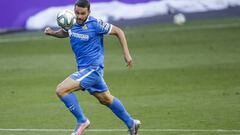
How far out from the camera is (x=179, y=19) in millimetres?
31516

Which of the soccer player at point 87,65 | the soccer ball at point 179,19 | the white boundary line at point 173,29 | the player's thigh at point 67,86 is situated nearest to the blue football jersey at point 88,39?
the soccer player at point 87,65

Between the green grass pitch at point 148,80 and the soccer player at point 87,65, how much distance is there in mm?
638

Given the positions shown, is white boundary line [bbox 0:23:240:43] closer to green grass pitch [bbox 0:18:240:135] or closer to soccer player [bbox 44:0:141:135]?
green grass pitch [bbox 0:18:240:135]

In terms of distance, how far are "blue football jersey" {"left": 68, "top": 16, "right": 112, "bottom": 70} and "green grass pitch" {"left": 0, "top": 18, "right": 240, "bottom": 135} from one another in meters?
1.26

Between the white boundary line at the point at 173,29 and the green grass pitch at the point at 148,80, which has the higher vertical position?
the green grass pitch at the point at 148,80

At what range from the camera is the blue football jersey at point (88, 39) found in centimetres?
1248

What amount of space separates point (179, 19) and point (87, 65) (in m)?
19.3

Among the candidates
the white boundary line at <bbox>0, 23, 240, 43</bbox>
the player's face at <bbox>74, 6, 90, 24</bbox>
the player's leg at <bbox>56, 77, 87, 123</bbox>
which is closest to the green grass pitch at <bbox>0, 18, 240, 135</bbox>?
the white boundary line at <bbox>0, 23, 240, 43</bbox>

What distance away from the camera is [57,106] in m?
16.2

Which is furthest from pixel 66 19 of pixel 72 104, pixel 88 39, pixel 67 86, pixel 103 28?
pixel 72 104

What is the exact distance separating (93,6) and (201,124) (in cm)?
1579

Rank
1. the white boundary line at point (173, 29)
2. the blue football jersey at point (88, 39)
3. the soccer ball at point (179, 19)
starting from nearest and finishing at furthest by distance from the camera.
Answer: the blue football jersey at point (88, 39) < the white boundary line at point (173, 29) < the soccer ball at point (179, 19)

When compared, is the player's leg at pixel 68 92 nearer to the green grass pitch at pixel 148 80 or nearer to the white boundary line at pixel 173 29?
the green grass pitch at pixel 148 80

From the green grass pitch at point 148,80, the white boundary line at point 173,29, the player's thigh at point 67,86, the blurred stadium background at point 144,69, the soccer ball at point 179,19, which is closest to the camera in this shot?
the player's thigh at point 67,86
